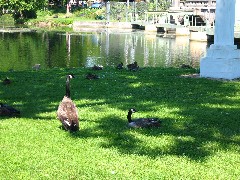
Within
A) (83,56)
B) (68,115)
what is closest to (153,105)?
(68,115)

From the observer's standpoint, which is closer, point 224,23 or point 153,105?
point 153,105

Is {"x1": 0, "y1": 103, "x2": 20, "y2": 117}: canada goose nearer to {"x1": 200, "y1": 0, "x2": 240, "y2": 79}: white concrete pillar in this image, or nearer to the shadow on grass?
the shadow on grass

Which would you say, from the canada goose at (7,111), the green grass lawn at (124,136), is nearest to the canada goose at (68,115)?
the green grass lawn at (124,136)

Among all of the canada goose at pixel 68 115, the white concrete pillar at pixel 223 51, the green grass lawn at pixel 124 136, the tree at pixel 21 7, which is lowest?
the green grass lawn at pixel 124 136

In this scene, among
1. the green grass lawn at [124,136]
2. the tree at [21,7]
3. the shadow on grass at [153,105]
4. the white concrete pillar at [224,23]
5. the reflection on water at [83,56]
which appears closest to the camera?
the green grass lawn at [124,136]

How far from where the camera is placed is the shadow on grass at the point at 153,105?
25.9 feet

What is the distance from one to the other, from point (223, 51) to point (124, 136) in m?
9.04

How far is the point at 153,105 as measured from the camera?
1116 cm

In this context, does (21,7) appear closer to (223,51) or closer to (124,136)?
(223,51)

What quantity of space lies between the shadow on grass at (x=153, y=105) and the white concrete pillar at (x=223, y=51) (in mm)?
1050

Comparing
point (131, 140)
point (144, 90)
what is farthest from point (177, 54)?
point (131, 140)

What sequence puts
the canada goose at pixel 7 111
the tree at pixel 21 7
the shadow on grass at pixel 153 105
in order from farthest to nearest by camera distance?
the tree at pixel 21 7
the canada goose at pixel 7 111
the shadow on grass at pixel 153 105

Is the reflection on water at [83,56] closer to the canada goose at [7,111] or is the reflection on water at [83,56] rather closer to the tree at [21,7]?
the canada goose at [7,111]

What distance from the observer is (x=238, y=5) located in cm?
5897
